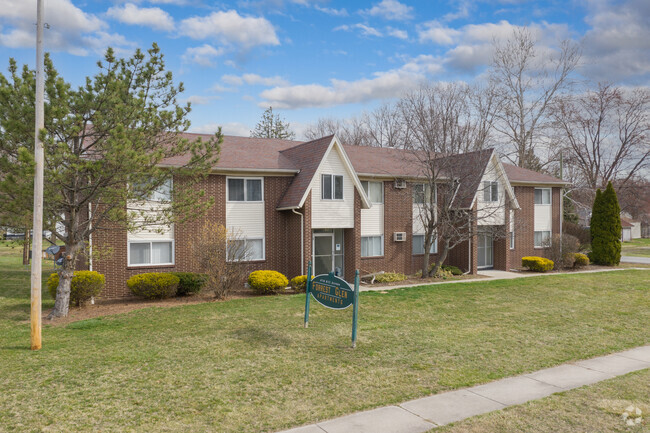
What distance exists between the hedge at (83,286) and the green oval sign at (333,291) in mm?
7498

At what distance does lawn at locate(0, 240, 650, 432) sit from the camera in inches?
247

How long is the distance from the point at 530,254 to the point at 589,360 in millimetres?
18942

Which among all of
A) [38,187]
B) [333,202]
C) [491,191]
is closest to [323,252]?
[333,202]

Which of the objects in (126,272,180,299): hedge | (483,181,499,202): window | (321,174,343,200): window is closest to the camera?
(126,272,180,299): hedge

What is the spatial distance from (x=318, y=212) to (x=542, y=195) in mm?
15382

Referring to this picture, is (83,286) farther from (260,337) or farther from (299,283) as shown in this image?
(299,283)

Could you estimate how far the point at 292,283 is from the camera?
17.5m

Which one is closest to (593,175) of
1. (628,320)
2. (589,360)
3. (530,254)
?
(530,254)

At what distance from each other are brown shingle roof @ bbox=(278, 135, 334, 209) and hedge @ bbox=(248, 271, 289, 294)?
9.36ft

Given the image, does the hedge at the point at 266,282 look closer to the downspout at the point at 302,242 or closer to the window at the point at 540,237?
the downspout at the point at 302,242

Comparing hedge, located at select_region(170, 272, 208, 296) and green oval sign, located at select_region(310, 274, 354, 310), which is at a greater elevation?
green oval sign, located at select_region(310, 274, 354, 310)

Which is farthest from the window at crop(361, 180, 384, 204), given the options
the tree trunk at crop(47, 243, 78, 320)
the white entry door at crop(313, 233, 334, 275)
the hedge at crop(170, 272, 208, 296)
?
the tree trunk at crop(47, 243, 78, 320)

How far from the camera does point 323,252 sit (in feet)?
66.3

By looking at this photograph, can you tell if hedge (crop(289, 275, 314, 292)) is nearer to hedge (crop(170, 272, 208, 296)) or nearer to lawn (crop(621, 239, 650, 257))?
hedge (crop(170, 272, 208, 296))
